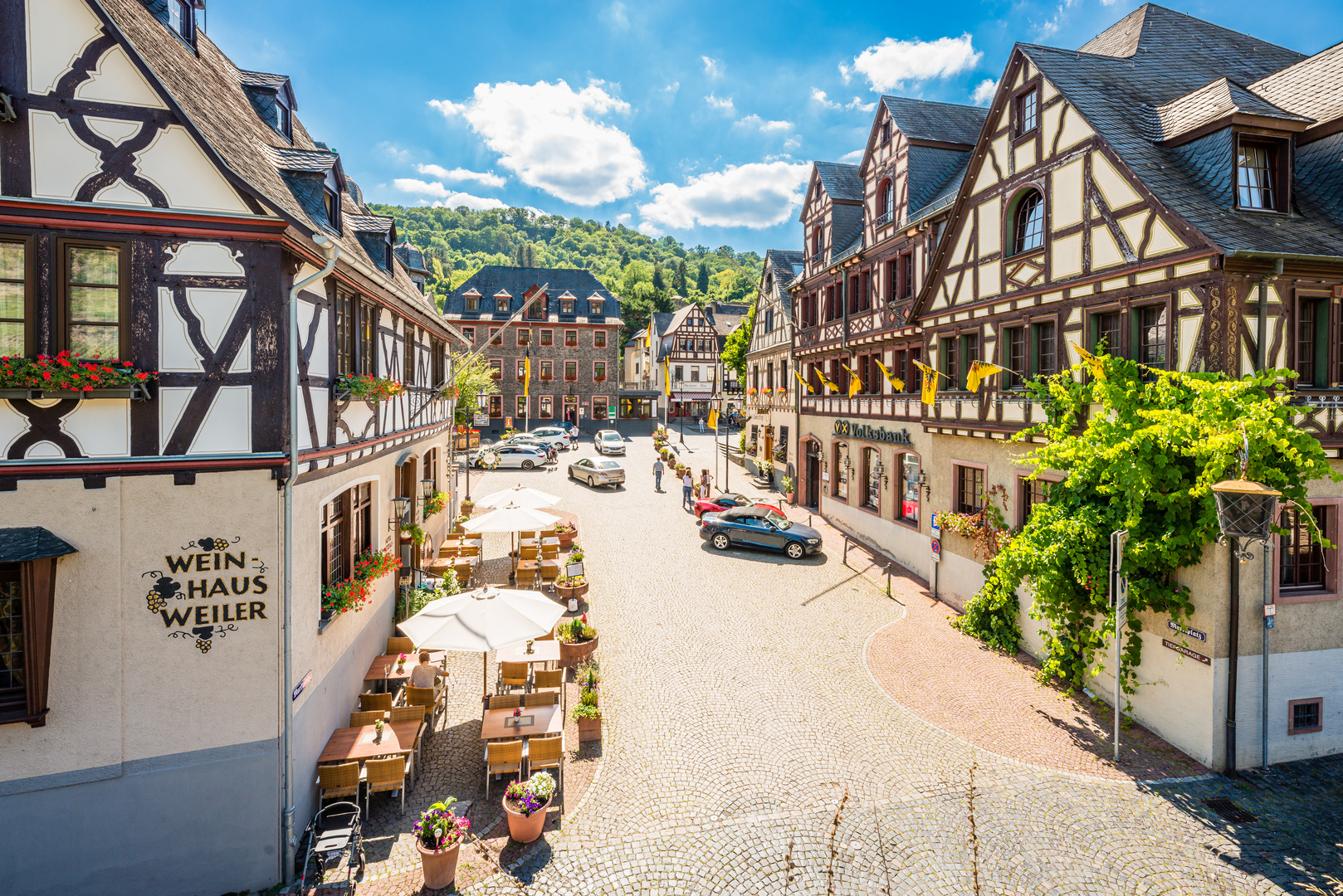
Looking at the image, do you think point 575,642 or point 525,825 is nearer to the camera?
point 525,825

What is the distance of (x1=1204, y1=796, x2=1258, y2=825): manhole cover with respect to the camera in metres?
7.65

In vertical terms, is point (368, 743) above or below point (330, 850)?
above

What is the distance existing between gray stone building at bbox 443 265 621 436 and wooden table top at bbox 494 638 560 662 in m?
40.3

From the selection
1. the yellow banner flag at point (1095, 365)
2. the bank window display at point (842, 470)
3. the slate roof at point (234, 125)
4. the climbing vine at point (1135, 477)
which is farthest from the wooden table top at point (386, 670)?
the bank window display at point (842, 470)

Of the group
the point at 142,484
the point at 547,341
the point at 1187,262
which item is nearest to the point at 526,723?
the point at 142,484

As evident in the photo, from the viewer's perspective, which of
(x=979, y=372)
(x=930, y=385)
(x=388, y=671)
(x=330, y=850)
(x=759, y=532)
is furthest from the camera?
(x=759, y=532)

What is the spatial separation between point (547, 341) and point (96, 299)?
4654 centimetres

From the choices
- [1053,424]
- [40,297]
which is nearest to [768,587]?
[1053,424]

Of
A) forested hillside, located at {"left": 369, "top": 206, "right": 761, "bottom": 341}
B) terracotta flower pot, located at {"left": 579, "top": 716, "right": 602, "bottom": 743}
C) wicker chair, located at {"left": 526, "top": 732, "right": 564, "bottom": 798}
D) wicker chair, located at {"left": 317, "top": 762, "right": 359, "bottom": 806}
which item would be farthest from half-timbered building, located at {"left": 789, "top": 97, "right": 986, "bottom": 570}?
forested hillside, located at {"left": 369, "top": 206, "right": 761, "bottom": 341}

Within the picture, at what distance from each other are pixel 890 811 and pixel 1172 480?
586 centimetres

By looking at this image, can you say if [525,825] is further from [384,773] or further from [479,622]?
[479,622]

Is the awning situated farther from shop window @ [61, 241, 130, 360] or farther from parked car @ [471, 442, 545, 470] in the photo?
parked car @ [471, 442, 545, 470]

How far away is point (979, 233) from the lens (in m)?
13.4

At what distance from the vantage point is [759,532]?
18797 mm
